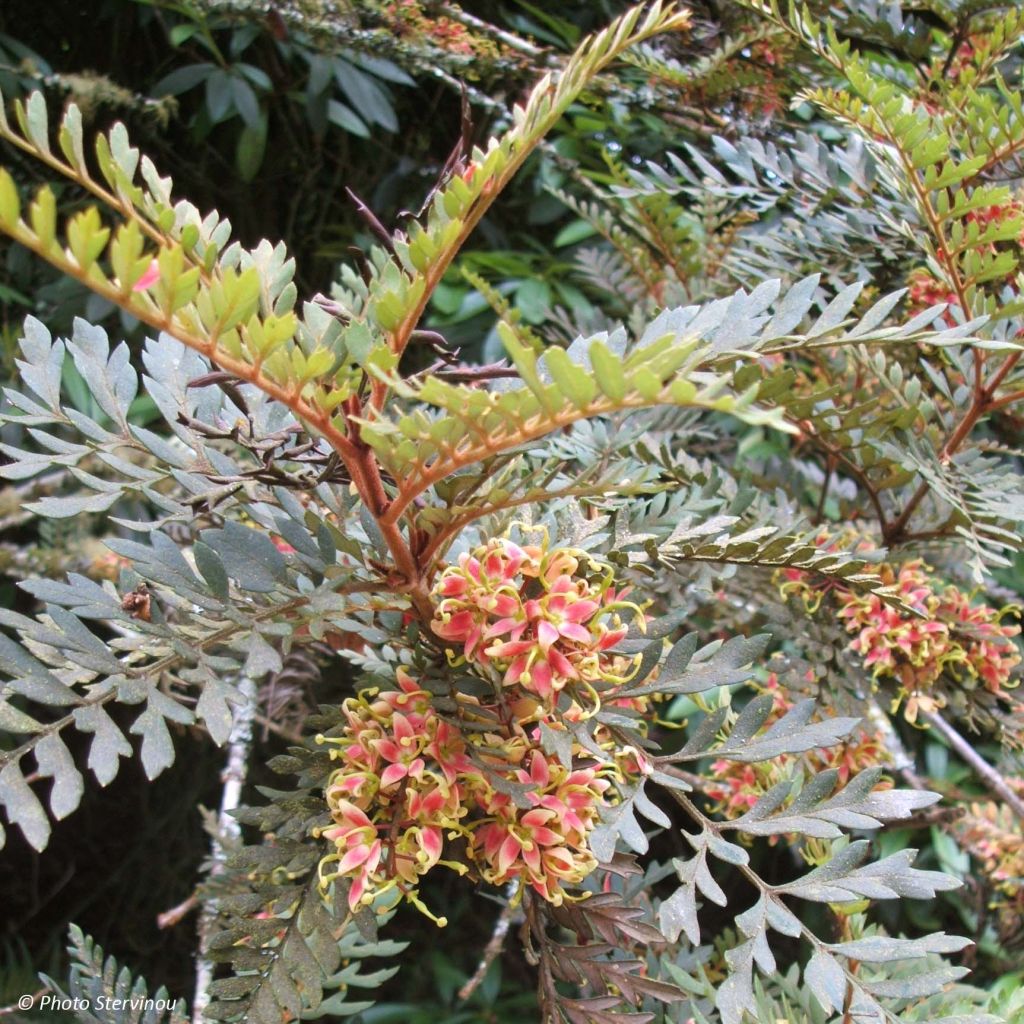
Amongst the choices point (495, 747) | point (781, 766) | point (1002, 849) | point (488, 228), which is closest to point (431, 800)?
point (495, 747)

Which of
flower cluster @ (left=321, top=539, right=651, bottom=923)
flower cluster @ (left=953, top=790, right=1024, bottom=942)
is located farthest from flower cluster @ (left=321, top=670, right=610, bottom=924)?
flower cluster @ (left=953, top=790, right=1024, bottom=942)

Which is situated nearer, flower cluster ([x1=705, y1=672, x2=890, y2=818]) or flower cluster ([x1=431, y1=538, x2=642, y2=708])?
flower cluster ([x1=431, y1=538, x2=642, y2=708])

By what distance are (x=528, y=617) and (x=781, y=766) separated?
1.10 feet

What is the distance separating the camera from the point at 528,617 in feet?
1.10

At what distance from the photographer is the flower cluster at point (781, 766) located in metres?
0.58

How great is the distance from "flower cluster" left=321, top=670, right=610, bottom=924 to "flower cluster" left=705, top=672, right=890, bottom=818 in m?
0.23

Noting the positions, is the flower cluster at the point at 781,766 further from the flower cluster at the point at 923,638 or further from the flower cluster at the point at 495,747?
the flower cluster at the point at 495,747

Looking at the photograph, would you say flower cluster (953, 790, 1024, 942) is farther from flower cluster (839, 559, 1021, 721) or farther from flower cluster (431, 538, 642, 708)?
flower cluster (431, 538, 642, 708)

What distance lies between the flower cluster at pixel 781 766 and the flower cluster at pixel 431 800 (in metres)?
0.23

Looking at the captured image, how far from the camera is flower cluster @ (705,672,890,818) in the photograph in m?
0.58

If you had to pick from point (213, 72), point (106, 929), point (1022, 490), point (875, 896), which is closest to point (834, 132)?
point (1022, 490)

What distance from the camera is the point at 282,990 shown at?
0.36m

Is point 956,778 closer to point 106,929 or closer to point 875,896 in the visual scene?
point 875,896

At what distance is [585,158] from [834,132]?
0.33 metres
